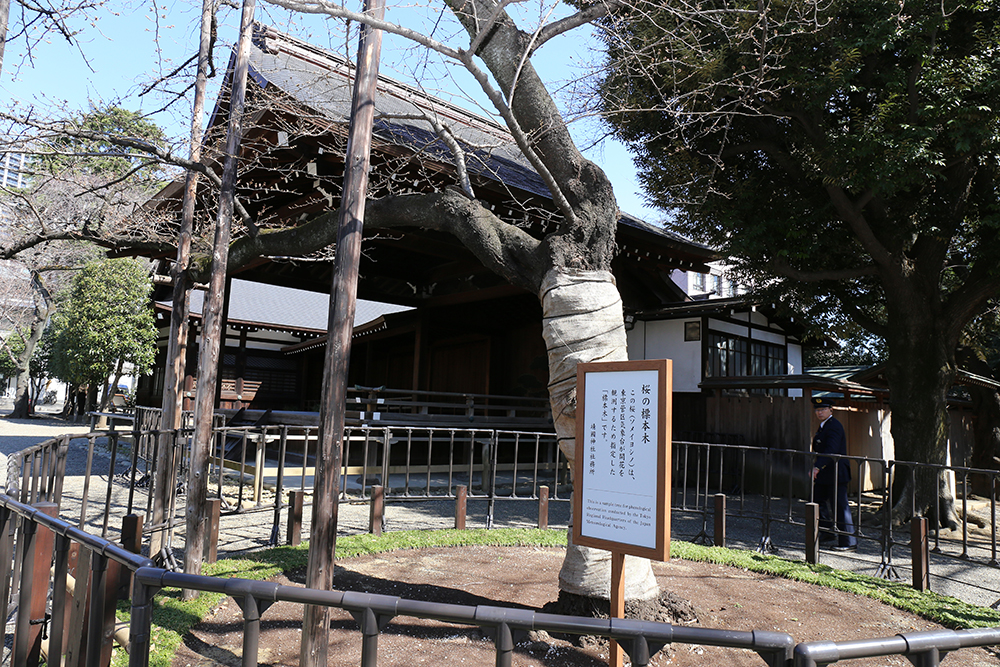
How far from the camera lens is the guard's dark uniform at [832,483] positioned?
743 cm

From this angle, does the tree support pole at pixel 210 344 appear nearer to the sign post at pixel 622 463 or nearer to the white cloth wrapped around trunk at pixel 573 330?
the white cloth wrapped around trunk at pixel 573 330

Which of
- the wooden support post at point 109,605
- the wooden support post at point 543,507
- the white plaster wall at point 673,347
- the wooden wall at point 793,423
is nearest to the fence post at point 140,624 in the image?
the wooden support post at point 109,605

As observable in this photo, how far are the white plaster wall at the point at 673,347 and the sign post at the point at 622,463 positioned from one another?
10.6 m

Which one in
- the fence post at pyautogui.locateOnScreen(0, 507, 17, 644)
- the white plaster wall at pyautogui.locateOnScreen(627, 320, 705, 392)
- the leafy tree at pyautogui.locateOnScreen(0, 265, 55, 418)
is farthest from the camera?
the leafy tree at pyautogui.locateOnScreen(0, 265, 55, 418)

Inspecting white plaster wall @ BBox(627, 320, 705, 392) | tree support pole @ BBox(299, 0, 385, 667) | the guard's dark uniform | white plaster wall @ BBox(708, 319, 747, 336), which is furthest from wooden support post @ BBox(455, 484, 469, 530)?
white plaster wall @ BBox(708, 319, 747, 336)

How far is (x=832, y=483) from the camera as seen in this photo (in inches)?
297

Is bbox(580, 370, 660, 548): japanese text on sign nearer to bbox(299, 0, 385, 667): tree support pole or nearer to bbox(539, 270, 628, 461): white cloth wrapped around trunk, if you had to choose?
bbox(539, 270, 628, 461): white cloth wrapped around trunk

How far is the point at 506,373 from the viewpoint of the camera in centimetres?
1628

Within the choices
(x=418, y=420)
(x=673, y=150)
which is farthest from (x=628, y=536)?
(x=418, y=420)

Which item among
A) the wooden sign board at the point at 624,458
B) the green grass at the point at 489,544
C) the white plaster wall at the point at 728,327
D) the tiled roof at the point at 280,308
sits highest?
the tiled roof at the point at 280,308

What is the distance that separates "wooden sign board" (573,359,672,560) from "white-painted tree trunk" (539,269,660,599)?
0.45 metres

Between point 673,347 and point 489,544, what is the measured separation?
8687 mm

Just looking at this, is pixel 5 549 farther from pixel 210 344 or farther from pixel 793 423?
pixel 793 423

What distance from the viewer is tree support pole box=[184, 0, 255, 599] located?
474 centimetres
